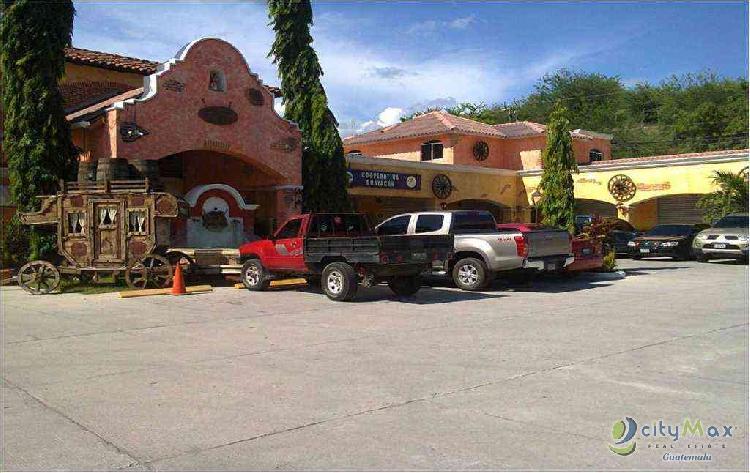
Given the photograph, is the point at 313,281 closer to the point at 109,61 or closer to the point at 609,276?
the point at 609,276

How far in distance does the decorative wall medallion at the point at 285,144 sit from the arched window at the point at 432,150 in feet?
50.6

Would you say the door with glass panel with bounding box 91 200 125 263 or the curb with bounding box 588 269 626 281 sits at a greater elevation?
the door with glass panel with bounding box 91 200 125 263

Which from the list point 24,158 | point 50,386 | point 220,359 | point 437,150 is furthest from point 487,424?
point 437,150

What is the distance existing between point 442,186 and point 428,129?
6.69 meters

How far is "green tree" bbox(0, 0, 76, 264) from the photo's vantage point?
16.8 meters

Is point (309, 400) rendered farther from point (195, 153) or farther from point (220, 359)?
point (195, 153)

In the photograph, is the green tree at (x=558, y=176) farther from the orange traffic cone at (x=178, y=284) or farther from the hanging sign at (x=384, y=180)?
the orange traffic cone at (x=178, y=284)

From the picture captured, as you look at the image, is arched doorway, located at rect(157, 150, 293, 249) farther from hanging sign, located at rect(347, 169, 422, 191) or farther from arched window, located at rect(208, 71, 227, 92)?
hanging sign, located at rect(347, 169, 422, 191)

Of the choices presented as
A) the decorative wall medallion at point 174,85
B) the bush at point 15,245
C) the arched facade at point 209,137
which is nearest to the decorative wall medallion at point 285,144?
the arched facade at point 209,137

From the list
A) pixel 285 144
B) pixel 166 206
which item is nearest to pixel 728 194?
pixel 285 144

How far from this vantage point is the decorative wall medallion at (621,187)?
3203 cm

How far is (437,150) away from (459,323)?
85.4ft

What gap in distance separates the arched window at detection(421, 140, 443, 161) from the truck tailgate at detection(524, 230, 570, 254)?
19944mm

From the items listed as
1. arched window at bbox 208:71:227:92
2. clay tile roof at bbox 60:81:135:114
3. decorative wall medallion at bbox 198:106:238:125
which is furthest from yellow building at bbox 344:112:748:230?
clay tile roof at bbox 60:81:135:114
